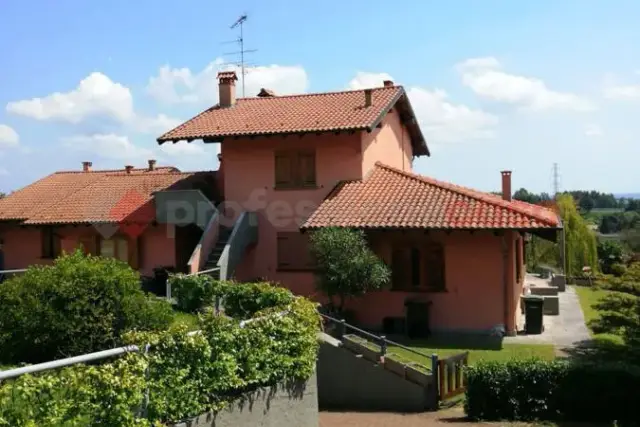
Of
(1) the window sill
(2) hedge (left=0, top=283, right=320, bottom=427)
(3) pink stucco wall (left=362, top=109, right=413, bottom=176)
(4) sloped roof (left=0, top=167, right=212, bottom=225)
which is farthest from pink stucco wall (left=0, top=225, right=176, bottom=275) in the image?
(2) hedge (left=0, top=283, right=320, bottom=427)

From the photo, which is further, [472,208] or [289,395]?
[472,208]

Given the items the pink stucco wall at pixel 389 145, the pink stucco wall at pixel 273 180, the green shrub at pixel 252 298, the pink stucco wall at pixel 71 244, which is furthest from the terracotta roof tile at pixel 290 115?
the green shrub at pixel 252 298

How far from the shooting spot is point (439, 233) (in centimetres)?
1984

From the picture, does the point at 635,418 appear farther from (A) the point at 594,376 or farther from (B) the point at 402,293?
(B) the point at 402,293

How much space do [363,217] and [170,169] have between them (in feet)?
48.8

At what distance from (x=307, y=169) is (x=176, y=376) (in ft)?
51.1

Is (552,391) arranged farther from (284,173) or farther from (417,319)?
(284,173)

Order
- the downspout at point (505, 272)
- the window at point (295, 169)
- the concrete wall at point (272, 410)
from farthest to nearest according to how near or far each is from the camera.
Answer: the window at point (295, 169), the downspout at point (505, 272), the concrete wall at point (272, 410)

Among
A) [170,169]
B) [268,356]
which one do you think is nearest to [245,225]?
[170,169]

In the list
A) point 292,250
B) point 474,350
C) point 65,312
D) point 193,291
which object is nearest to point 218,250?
point 292,250

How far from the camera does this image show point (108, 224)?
24.8m

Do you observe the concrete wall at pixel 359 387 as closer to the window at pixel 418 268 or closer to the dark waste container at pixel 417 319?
the dark waste container at pixel 417 319

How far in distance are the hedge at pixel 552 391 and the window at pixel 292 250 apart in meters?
10.6

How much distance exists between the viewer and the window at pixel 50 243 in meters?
26.4
